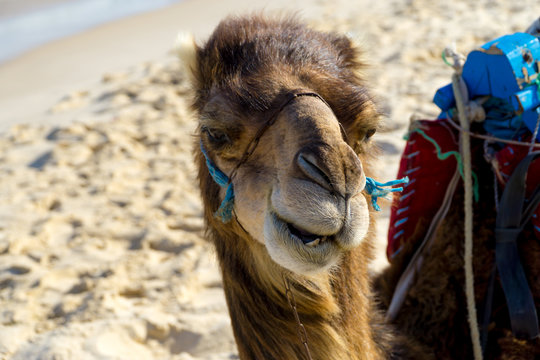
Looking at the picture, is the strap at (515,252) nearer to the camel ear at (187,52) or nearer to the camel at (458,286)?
the camel at (458,286)

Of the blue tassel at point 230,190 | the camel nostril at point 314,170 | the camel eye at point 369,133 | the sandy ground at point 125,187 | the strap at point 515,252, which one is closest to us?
the camel nostril at point 314,170

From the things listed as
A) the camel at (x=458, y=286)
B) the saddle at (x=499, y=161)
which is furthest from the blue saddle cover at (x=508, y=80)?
the camel at (x=458, y=286)

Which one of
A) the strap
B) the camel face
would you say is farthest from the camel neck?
the strap

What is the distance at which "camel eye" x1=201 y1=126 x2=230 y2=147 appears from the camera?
191 cm

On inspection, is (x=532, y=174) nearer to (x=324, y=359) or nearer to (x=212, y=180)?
(x=324, y=359)

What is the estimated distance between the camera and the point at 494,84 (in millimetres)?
2344

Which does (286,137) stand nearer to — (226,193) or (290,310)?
(226,193)

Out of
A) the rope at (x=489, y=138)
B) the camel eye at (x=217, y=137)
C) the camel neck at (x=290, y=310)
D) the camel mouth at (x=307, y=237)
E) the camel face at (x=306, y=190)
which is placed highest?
the rope at (x=489, y=138)

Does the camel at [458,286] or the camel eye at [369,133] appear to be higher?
the camel eye at [369,133]

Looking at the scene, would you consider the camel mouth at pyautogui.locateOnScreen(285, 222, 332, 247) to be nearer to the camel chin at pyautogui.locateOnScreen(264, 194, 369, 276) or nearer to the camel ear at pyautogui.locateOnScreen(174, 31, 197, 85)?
the camel chin at pyautogui.locateOnScreen(264, 194, 369, 276)

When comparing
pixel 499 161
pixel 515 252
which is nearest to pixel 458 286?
pixel 515 252

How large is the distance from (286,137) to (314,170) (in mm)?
191

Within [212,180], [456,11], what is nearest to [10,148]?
[212,180]

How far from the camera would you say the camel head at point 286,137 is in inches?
62.1
